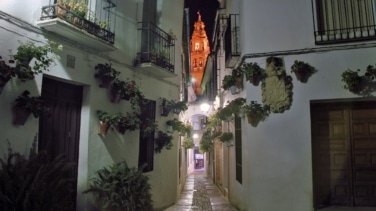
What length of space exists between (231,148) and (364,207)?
4.50 meters

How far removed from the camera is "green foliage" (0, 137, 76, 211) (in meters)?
4.11

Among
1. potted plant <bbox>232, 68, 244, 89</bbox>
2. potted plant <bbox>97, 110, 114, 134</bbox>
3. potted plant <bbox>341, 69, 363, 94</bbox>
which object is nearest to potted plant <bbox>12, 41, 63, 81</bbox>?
potted plant <bbox>97, 110, 114, 134</bbox>

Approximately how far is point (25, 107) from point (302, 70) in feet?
18.2

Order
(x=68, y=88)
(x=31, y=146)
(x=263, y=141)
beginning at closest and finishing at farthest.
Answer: (x=31, y=146), (x=68, y=88), (x=263, y=141)

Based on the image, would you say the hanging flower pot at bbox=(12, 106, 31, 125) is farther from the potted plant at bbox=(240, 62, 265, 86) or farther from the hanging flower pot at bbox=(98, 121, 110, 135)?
the potted plant at bbox=(240, 62, 265, 86)

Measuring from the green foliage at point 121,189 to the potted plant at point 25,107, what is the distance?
201cm

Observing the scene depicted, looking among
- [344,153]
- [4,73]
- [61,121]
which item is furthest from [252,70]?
[4,73]

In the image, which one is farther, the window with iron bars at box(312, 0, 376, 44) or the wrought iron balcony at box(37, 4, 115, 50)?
the window with iron bars at box(312, 0, 376, 44)

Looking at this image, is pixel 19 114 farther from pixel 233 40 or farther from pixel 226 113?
pixel 233 40

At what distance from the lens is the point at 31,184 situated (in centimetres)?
425

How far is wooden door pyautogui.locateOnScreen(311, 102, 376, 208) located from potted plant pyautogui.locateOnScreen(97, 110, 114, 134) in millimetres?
4698

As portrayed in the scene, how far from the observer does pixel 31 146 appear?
502 centimetres

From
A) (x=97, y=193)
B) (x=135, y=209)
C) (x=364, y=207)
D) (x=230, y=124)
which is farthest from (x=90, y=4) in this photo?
(x=364, y=207)

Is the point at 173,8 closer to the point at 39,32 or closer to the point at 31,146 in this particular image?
the point at 39,32
